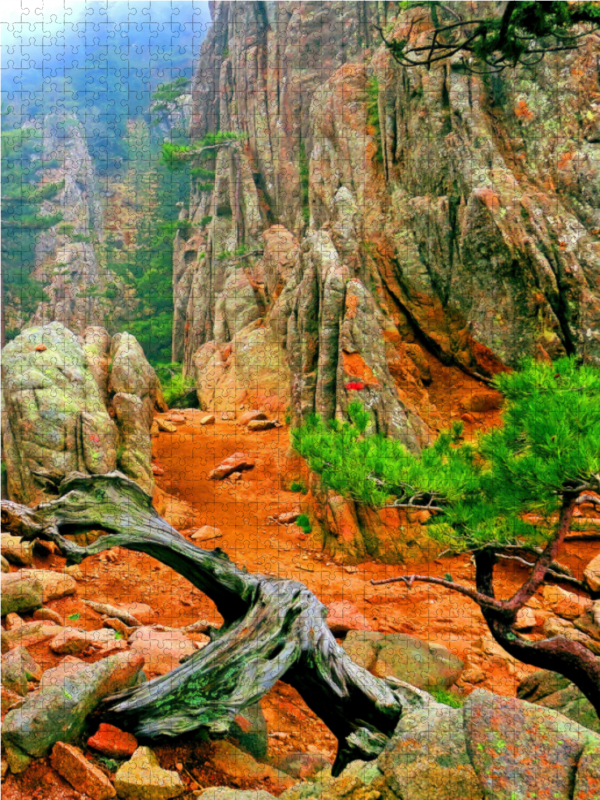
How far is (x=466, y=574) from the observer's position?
7973 mm

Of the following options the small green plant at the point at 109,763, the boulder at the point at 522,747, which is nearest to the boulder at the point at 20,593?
the small green plant at the point at 109,763

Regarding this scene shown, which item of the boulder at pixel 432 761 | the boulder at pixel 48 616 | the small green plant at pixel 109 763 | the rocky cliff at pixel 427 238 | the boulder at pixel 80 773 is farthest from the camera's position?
the rocky cliff at pixel 427 238

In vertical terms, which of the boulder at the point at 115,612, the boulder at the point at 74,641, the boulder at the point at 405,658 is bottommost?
the boulder at the point at 405,658

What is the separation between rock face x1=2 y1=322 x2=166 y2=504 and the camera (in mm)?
8898

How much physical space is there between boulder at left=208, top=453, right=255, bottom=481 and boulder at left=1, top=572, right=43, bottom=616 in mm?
6778

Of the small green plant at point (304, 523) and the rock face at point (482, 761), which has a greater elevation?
the rock face at point (482, 761)

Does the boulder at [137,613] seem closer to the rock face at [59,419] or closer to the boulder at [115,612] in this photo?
the boulder at [115,612]

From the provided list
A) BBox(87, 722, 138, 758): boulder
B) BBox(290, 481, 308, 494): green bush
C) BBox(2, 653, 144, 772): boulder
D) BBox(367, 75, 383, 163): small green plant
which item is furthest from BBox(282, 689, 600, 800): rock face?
BBox(367, 75, 383, 163): small green plant

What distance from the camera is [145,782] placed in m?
2.69

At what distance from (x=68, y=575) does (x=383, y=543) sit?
488 cm

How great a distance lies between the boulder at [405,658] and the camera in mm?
5137

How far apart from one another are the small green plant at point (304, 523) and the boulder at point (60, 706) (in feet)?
19.9

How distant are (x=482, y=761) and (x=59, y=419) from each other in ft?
28.3

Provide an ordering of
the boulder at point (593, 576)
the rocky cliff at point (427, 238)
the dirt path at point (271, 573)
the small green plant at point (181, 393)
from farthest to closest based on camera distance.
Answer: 1. the small green plant at point (181, 393)
2. the rocky cliff at point (427, 238)
3. the boulder at point (593, 576)
4. the dirt path at point (271, 573)
